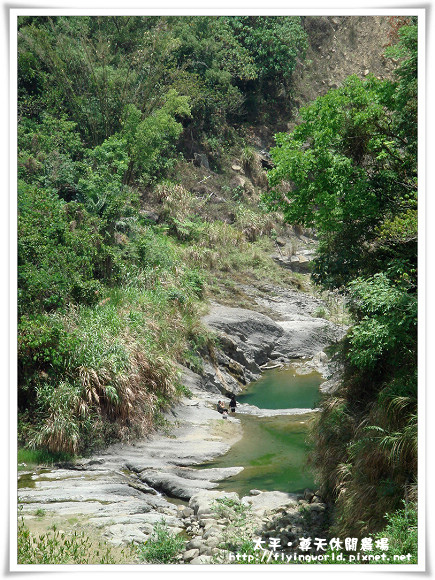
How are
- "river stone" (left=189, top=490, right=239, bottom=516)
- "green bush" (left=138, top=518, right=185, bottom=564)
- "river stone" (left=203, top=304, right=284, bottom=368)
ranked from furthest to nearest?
"river stone" (left=203, top=304, right=284, bottom=368), "river stone" (left=189, top=490, right=239, bottom=516), "green bush" (left=138, top=518, right=185, bottom=564)

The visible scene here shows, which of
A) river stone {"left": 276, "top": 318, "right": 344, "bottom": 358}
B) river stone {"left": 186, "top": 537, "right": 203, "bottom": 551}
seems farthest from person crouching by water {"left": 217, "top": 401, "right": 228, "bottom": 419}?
river stone {"left": 276, "top": 318, "right": 344, "bottom": 358}

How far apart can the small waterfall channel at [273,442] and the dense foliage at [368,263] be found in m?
1.41

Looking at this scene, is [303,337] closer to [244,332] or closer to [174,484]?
[244,332]

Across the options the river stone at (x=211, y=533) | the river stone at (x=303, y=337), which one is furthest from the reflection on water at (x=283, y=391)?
the river stone at (x=211, y=533)

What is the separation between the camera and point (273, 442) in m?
12.5

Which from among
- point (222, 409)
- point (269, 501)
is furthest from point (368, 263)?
point (222, 409)

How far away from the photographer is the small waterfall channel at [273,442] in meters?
10.5

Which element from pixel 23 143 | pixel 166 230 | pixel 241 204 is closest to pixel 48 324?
pixel 23 143

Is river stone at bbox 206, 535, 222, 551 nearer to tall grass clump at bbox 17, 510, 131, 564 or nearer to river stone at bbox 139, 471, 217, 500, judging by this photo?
tall grass clump at bbox 17, 510, 131, 564

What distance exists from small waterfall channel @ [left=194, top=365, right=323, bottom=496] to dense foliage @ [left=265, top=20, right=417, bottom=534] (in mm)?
1414

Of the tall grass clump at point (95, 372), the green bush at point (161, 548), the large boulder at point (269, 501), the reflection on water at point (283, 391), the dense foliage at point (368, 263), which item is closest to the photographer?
the green bush at point (161, 548)

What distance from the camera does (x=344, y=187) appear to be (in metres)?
9.77

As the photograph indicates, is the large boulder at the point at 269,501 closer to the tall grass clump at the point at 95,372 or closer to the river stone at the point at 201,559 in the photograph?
the river stone at the point at 201,559

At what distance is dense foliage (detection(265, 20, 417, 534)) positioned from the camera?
24.1 ft
